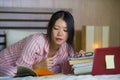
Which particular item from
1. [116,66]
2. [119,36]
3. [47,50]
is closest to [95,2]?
[119,36]

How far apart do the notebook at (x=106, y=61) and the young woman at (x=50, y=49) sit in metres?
0.36

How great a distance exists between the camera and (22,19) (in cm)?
266

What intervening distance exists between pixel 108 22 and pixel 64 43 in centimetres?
134

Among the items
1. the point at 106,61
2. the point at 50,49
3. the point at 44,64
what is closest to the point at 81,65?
the point at 106,61

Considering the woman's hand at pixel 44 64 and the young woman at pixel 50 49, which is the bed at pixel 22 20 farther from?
the woman's hand at pixel 44 64

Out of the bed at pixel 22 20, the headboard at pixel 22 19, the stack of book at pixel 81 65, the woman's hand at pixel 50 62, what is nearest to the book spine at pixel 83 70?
the stack of book at pixel 81 65

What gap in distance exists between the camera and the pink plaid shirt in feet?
5.07

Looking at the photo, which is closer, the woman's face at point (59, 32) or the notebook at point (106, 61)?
the notebook at point (106, 61)

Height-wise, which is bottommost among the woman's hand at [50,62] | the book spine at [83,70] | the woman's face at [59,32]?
the woman's hand at [50,62]

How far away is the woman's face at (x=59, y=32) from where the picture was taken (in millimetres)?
1622

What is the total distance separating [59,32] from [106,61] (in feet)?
1.73

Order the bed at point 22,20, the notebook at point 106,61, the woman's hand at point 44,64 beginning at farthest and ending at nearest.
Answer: the bed at point 22,20, the woman's hand at point 44,64, the notebook at point 106,61

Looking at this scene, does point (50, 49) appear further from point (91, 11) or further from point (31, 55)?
point (91, 11)

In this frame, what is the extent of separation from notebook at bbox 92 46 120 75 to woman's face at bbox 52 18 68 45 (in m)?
0.50
